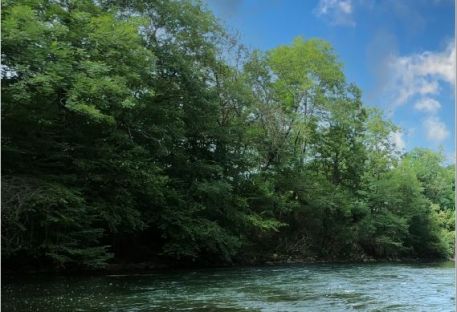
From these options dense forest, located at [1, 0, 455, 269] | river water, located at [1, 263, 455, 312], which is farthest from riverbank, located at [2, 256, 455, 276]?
river water, located at [1, 263, 455, 312]


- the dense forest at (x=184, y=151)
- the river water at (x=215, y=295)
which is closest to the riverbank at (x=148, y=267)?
the dense forest at (x=184, y=151)

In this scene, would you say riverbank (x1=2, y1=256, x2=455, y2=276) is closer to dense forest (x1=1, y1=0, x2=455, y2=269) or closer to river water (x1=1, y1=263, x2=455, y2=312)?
dense forest (x1=1, y1=0, x2=455, y2=269)

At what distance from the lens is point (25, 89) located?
31.8ft

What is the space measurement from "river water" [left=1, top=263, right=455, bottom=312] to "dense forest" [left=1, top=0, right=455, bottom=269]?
3.09 feet

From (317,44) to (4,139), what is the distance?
810 inches

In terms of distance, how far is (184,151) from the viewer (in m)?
18.5

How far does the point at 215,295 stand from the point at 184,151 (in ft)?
31.0

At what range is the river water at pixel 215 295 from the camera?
7.91 meters

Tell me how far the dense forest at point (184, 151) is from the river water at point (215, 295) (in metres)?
0.94

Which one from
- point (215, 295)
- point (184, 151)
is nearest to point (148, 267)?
point (184, 151)

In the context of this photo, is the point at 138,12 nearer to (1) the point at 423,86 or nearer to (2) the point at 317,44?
(2) the point at 317,44

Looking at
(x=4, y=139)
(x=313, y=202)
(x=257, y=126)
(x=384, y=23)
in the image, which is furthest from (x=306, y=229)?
(x=384, y=23)

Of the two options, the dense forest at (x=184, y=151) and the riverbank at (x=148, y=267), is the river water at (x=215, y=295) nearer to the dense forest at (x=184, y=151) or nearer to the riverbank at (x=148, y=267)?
the dense forest at (x=184, y=151)

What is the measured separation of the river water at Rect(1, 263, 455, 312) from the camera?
7.91 meters
